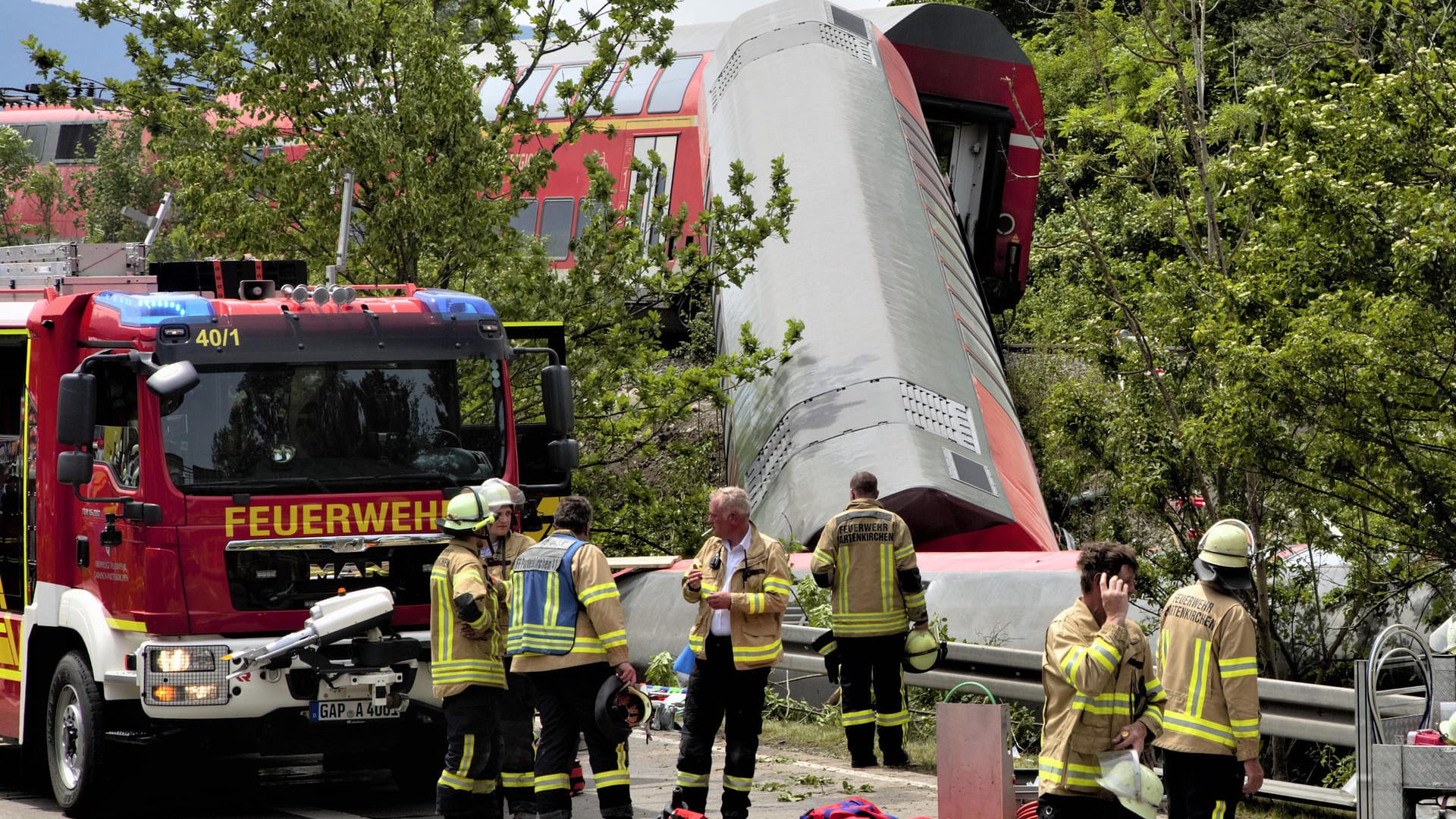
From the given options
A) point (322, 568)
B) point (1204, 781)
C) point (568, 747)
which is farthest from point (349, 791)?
point (1204, 781)

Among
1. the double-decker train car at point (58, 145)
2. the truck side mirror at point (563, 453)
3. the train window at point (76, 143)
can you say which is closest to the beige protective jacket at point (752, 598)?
the truck side mirror at point (563, 453)

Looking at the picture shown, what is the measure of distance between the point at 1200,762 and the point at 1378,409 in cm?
408

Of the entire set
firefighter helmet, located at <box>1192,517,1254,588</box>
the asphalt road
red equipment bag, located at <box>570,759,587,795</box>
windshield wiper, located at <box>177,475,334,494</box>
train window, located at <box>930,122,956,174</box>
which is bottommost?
the asphalt road

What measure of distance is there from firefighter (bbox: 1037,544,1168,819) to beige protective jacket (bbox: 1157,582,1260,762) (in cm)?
13

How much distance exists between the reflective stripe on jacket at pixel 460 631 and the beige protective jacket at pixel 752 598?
97 cm

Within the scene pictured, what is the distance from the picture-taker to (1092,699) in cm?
599

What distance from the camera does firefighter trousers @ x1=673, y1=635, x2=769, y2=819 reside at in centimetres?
779

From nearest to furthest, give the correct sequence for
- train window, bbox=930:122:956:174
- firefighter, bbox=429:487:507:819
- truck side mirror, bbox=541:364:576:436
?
firefighter, bbox=429:487:507:819, truck side mirror, bbox=541:364:576:436, train window, bbox=930:122:956:174

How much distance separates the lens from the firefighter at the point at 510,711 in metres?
7.79

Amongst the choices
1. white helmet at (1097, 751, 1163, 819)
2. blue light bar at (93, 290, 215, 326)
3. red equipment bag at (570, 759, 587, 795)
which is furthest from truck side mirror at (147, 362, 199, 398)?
white helmet at (1097, 751, 1163, 819)

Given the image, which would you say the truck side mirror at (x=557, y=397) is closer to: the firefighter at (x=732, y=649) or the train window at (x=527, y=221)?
the firefighter at (x=732, y=649)

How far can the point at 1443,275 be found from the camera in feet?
31.1

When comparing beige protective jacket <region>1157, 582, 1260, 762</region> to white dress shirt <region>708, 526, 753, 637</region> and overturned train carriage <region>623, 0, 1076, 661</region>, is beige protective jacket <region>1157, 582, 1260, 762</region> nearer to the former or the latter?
white dress shirt <region>708, 526, 753, 637</region>

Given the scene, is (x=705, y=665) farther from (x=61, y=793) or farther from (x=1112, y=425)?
(x=1112, y=425)
